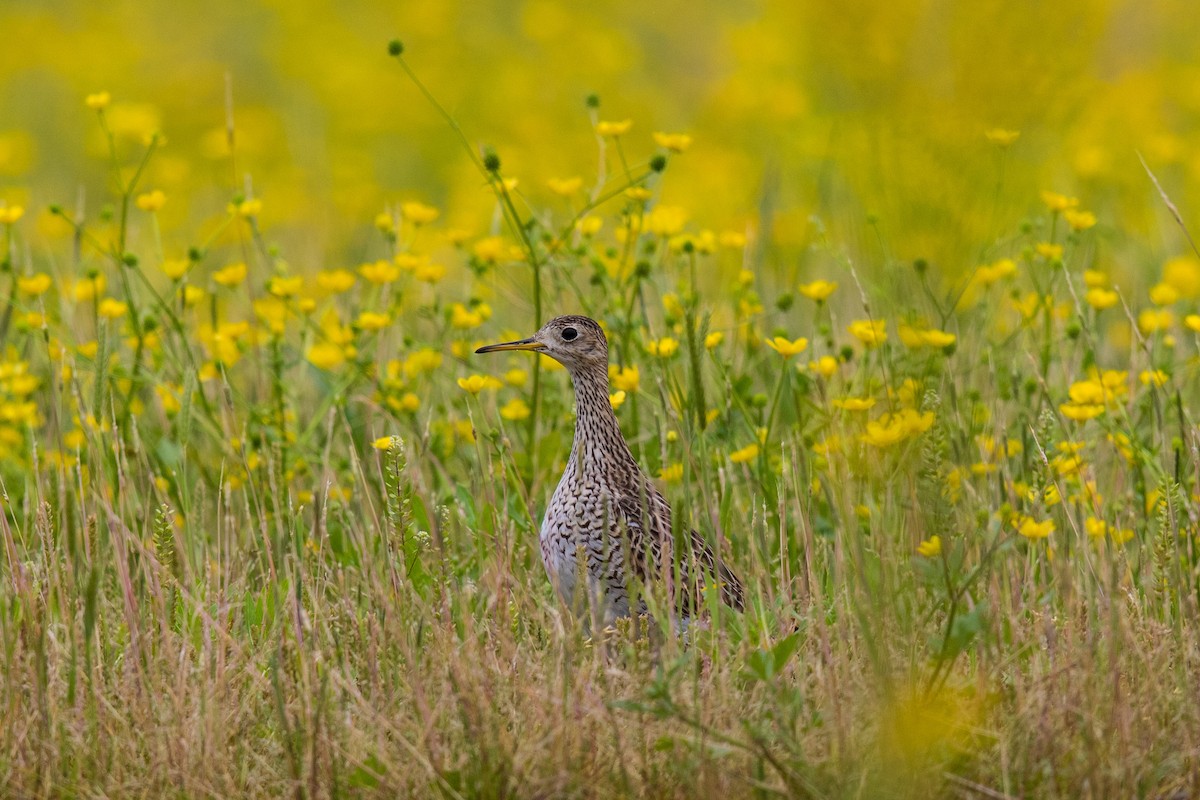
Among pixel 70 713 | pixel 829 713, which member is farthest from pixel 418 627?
pixel 829 713

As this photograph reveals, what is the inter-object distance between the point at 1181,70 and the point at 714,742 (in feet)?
29.2

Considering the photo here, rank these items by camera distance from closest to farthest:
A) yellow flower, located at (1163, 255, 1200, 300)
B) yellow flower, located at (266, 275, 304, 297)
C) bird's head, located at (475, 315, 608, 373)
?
bird's head, located at (475, 315, 608, 373), yellow flower, located at (266, 275, 304, 297), yellow flower, located at (1163, 255, 1200, 300)

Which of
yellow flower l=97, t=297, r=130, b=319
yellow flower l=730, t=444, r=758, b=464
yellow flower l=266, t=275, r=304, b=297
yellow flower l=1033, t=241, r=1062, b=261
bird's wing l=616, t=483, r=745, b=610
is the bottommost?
bird's wing l=616, t=483, r=745, b=610

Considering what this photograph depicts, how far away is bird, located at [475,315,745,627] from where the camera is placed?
13.5ft

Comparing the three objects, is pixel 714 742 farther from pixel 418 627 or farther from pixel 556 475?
pixel 556 475

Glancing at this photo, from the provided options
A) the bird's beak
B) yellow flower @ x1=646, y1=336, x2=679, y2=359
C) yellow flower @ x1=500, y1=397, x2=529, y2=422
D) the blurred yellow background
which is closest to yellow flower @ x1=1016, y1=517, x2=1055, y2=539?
the blurred yellow background

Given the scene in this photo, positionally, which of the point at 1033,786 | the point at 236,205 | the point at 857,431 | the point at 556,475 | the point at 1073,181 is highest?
the point at 1073,181

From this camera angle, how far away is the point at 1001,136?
2574mm

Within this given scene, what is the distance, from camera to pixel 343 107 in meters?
13.2

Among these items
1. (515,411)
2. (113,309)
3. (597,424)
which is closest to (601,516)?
(597,424)

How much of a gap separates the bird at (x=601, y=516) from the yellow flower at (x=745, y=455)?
25cm

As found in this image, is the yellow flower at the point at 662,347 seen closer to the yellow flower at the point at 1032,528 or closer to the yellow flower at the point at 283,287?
the yellow flower at the point at 283,287

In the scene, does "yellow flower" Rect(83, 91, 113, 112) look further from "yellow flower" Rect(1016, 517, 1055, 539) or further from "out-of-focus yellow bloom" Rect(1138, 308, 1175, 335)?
"out-of-focus yellow bloom" Rect(1138, 308, 1175, 335)

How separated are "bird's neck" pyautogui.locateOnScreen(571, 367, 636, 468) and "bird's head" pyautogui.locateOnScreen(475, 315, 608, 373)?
3 cm
